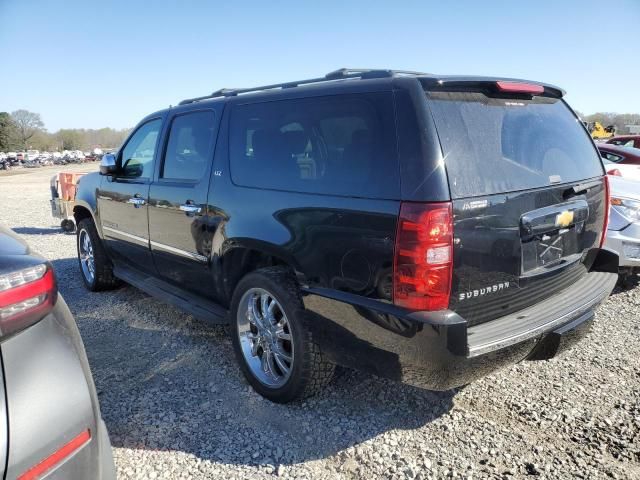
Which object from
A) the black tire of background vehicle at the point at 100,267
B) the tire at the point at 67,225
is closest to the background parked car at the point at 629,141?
the black tire of background vehicle at the point at 100,267

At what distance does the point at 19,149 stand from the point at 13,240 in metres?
107

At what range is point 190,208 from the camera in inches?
137

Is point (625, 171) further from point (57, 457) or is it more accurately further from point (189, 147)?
point (57, 457)

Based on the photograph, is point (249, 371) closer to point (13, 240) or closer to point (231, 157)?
point (231, 157)

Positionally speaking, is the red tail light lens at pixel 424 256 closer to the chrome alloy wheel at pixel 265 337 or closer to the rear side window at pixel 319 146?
the rear side window at pixel 319 146

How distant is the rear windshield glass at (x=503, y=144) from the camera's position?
2.23 meters

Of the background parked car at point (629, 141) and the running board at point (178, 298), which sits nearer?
the running board at point (178, 298)

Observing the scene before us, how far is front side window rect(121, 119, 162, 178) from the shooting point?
13.9 ft

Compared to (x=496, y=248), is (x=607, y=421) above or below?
below

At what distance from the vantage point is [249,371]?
3174mm

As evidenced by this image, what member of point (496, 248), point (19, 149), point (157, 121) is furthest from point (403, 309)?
point (19, 149)

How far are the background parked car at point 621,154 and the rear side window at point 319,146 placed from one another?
8.16m

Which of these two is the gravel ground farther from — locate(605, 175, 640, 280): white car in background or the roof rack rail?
the roof rack rail

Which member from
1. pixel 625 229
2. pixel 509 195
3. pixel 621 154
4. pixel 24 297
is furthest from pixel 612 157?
pixel 24 297
